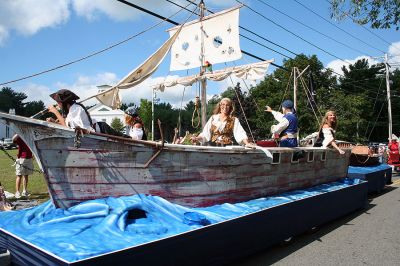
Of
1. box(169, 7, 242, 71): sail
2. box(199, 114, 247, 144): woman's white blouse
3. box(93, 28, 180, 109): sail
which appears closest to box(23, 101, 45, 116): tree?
box(169, 7, 242, 71): sail

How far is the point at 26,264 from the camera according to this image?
346 centimetres

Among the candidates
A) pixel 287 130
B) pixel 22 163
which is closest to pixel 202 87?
pixel 287 130

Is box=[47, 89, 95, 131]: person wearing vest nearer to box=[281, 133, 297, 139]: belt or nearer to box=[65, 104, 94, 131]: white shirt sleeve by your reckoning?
box=[65, 104, 94, 131]: white shirt sleeve

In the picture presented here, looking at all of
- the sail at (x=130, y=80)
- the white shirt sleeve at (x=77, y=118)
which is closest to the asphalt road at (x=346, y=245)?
the white shirt sleeve at (x=77, y=118)

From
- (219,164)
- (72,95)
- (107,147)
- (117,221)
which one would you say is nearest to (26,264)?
(117,221)

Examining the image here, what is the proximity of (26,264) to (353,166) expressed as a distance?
32.9 feet

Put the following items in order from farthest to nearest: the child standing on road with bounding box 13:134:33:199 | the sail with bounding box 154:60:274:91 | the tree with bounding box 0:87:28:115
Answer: the tree with bounding box 0:87:28:115 < the sail with bounding box 154:60:274:91 < the child standing on road with bounding box 13:134:33:199

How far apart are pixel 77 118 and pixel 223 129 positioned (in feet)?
7.30

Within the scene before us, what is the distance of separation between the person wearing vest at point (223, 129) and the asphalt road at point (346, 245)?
5.59 ft

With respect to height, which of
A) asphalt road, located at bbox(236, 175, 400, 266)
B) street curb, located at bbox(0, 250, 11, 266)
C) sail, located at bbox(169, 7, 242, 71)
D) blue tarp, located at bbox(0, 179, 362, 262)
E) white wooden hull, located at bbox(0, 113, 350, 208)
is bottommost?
asphalt road, located at bbox(236, 175, 400, 266)

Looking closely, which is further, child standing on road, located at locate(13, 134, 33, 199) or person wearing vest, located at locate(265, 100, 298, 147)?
child standing on road, located at locate(13, 134, 33, 199)

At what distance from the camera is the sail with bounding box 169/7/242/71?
10867 mm

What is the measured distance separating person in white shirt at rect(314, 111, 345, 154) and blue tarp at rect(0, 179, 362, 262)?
348 centimetres

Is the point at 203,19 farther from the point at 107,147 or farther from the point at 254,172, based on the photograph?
the point at 107,147
